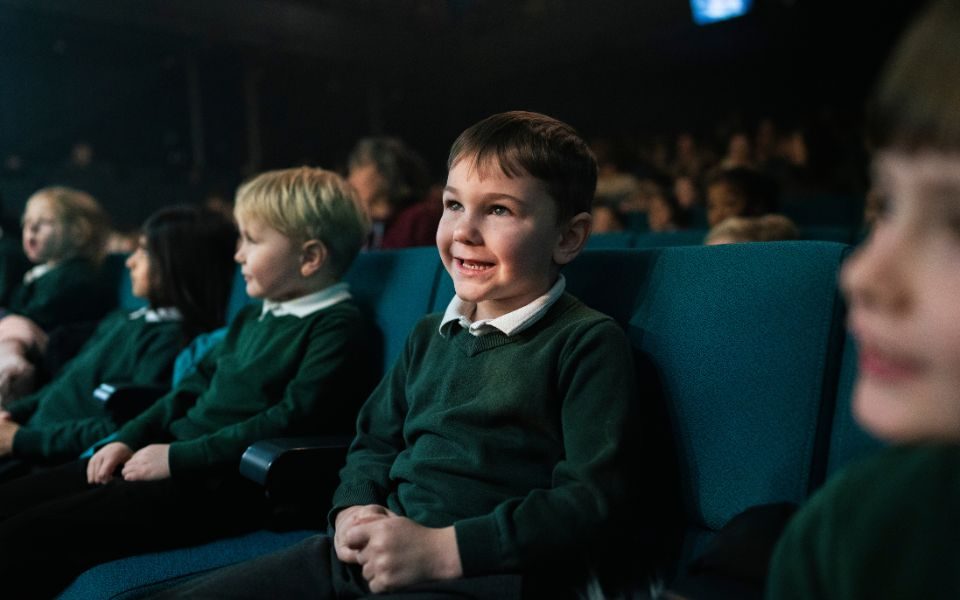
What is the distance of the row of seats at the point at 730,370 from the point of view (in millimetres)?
1021

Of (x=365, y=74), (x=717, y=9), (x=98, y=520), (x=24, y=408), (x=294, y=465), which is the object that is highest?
(x=717, y=9)

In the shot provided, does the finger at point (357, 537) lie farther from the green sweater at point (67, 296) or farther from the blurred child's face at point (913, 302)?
the green sweater at point (67, 296)

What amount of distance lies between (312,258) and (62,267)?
191 centimetres

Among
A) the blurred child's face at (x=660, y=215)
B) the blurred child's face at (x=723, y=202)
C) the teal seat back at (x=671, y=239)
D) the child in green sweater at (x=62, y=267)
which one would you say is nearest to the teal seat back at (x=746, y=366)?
the teal seat back at (x=671, y=239)

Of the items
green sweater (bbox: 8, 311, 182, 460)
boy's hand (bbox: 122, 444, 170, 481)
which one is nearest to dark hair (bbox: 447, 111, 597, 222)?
boy's hand (bbox: 122, 444, 170, 481)

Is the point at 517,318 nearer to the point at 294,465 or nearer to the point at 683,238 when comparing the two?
the point at 294,465

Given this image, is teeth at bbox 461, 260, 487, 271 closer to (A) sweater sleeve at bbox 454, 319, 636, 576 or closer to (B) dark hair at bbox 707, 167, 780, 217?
(A) sweater sleeve at bbox 454, 319, 636, 576

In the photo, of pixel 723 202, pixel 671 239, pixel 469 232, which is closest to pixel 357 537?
pixel 469 232

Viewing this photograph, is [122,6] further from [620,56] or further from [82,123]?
[620,56]

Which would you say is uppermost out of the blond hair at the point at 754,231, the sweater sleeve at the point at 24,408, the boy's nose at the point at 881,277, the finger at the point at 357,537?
the boy's nose at the point at 881,277

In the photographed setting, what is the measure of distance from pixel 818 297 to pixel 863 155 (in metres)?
5.76

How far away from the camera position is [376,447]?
1373 millimetres

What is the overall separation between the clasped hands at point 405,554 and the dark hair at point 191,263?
1.46m

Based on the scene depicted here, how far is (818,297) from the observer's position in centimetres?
105
